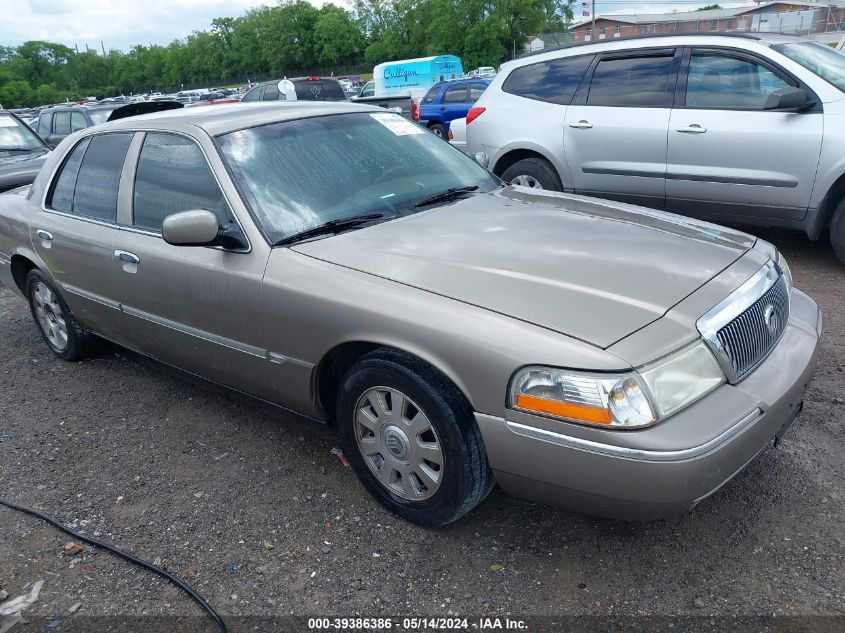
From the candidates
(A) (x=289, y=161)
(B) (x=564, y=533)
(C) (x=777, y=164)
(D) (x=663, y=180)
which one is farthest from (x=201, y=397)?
(C) (x=777, y=164)

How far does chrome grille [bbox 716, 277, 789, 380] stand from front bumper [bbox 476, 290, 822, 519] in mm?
63

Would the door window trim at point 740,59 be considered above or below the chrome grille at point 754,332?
above

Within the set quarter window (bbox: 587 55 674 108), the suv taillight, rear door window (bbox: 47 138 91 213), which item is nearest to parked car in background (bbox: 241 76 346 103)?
the suv taillight

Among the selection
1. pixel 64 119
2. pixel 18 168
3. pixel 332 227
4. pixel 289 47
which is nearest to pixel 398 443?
pixel 332 227

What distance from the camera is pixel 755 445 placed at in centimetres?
242

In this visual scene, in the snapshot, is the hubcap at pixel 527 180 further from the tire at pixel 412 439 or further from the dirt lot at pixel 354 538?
the tire at pixel 412 439

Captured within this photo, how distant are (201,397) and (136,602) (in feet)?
5.71

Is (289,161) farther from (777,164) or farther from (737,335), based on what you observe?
(777,164)

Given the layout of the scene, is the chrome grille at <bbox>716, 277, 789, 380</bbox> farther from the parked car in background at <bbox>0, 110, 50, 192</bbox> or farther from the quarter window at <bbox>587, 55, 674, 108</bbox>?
the parked car in background at <bbox>0, 110, 50, 192</bbox>

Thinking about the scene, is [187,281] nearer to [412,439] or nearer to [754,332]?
[412,439]

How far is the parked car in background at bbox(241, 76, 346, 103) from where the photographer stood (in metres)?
16.8

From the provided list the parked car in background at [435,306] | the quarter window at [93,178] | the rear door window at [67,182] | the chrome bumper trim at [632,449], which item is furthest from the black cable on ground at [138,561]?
the rear door window at [67,182]

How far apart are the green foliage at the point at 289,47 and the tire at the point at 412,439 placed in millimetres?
49881

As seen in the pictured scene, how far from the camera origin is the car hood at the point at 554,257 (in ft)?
7.93
